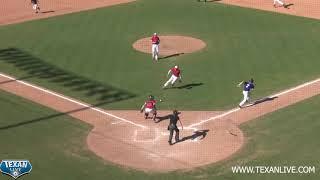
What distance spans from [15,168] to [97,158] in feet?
12.2

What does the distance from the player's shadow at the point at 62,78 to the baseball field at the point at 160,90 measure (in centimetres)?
6

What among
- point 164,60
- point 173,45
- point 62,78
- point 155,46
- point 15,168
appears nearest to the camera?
point 15,168

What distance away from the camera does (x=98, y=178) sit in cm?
2061

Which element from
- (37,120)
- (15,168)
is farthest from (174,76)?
(15,168)

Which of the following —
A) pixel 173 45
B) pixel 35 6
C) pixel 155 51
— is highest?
pixel 35 6

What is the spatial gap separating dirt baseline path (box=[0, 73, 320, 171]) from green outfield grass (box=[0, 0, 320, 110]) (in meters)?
1.05

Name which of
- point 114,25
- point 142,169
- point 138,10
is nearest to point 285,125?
point 142,169

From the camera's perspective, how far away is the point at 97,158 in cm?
2203

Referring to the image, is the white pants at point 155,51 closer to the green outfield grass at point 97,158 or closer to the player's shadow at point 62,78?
the player's shadow at point 62,78

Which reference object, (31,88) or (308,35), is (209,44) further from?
(31,88)

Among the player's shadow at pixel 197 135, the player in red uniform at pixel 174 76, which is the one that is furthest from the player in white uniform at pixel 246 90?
the player in red uniform at pixel 174 76

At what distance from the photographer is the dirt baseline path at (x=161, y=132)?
21859mm

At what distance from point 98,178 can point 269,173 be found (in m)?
6.56

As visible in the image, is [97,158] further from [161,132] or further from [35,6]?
[35,6]
